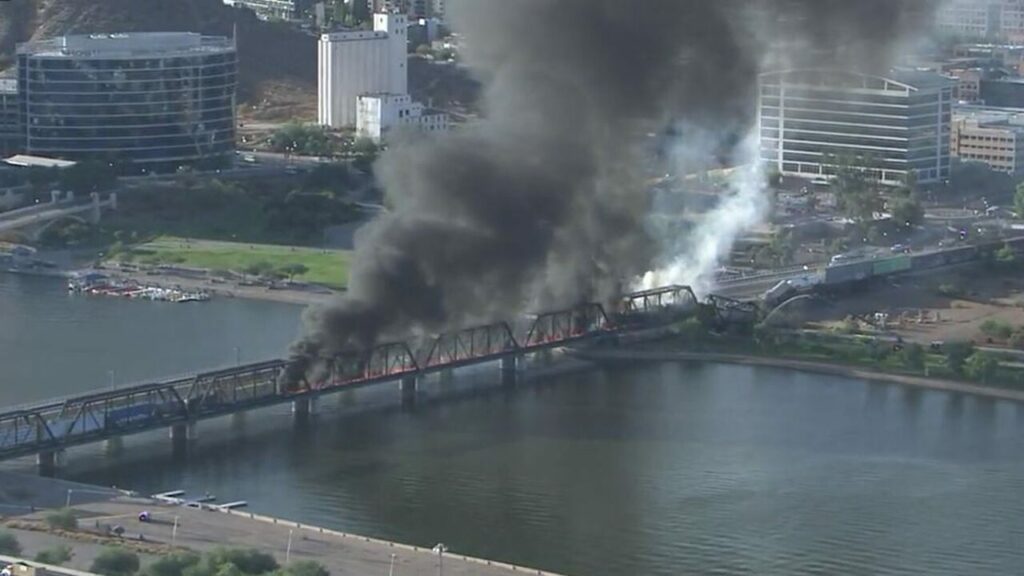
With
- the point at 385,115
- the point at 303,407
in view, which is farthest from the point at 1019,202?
the point at 303,407

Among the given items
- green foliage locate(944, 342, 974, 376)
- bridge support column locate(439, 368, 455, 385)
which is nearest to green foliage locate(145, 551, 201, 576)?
bridge support column locate(439, 368, 455, 385)

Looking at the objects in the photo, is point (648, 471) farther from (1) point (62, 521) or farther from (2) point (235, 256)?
(2) point (235, 256)

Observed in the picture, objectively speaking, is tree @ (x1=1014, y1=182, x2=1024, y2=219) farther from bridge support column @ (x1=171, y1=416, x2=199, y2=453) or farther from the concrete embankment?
bridge support column @ (x1=171, y1=416, x2=199, y2=453)

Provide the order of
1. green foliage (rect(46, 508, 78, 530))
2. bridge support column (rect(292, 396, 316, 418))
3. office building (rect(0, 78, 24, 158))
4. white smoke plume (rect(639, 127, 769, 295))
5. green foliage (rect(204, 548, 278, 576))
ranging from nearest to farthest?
green foliage (rect(204, 548, 278, 576)) < green foliage (rect(46, 508, 78, 530)) < bridge support column (rect(292, 396, 316, 418)) < white smoke plume (rect(639, 127, 769, 295)) < office building (rect(0, 78, 24, 158))

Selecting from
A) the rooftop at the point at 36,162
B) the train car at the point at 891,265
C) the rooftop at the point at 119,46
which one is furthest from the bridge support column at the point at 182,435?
the rooftop at the point at 119,46

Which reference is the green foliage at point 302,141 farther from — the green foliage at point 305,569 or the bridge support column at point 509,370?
the green foliage at point 305,569
